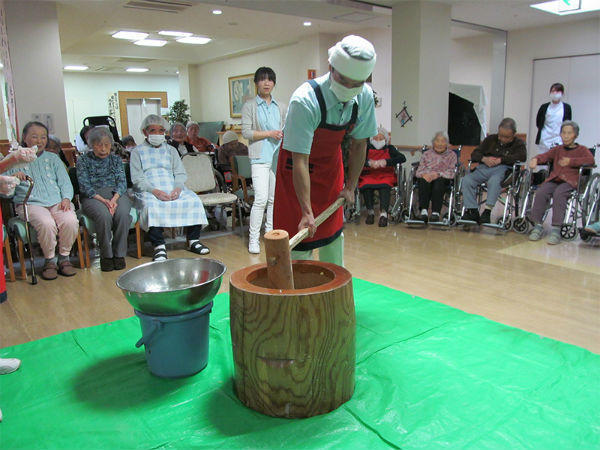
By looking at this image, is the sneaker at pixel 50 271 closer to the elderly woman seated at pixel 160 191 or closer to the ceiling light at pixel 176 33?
the elderly woman seated at pixel 160 191

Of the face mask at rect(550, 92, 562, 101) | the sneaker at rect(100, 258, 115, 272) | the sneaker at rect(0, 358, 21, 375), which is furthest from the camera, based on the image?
the face mask at rect(550, 92, 562, 101)

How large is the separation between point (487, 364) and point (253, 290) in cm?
110

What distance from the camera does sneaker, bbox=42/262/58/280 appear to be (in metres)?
3.49

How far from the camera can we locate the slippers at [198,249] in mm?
4188

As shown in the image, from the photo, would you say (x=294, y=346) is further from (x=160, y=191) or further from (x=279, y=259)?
(x=160, y=191)

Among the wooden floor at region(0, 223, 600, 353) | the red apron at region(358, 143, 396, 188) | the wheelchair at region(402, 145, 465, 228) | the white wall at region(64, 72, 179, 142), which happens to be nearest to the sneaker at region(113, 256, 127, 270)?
the wooden floor at region(0, 223, 600, 353)

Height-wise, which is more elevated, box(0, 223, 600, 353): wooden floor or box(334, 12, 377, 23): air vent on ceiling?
box(334, 12, 377, 23): air vent on ceiling

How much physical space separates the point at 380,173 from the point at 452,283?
2317 millimetres

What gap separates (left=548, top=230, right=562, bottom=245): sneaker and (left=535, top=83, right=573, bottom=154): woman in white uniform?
2934 millimetres

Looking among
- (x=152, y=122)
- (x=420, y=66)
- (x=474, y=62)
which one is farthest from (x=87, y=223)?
(x=474, y=62)

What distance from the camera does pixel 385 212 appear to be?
5234 millimetres

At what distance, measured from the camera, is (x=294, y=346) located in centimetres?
166

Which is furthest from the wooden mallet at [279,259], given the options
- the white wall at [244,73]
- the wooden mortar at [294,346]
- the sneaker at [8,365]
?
the white wall at [244,73]

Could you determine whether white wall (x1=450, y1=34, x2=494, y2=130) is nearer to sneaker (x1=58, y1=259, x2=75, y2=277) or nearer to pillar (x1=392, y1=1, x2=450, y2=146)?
pillar (x1=392, y1=1, x2=450, y2=146)
